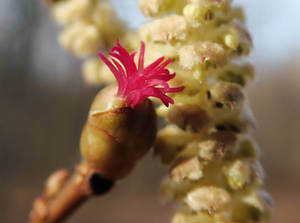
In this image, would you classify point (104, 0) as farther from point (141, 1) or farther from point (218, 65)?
point (218, 65)

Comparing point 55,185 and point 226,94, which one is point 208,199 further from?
point 55,185

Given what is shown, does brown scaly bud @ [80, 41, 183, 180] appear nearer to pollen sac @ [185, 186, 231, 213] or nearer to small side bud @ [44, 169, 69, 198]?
pollen sac @ [185, 186, 231, 213]

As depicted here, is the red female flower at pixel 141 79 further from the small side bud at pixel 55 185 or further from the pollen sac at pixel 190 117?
the small side bud at pixel 55 185

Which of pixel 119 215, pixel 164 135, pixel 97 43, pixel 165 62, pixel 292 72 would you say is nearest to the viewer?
pixel 165 62

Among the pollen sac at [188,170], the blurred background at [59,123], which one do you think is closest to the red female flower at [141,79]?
the pollen sac at [188,170]

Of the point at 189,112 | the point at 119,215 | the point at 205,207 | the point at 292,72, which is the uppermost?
the point at 292,72

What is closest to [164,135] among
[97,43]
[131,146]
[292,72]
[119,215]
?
[131,146]

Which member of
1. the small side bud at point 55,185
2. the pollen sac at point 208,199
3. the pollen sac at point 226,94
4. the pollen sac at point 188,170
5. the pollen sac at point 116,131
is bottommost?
the pollen sac at point 208,199
